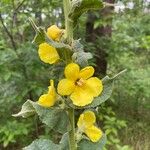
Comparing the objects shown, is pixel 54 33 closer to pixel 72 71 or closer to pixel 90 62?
pixel 72 71

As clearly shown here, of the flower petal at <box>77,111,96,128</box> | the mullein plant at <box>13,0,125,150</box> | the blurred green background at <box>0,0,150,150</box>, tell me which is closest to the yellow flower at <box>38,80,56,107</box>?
the mullein plant at <box>13,0,125,150</box>

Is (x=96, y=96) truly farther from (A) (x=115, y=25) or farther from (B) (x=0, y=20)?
(A) (x=115, y=25)

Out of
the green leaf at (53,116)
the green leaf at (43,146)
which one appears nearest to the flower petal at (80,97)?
the green leaf at (53,116)

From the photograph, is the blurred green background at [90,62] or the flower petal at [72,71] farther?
the blurred green background at [90,62]

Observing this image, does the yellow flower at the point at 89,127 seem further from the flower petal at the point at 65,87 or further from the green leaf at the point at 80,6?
the green leaf at the point at 80,6

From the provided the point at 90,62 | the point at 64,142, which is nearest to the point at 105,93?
the point at 64,142

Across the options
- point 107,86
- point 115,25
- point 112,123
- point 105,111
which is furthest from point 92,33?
point 107,86

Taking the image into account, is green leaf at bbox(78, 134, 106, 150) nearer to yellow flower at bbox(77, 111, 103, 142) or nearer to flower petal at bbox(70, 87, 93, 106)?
yellow flower at bbox(77, 111, 103, 142)
